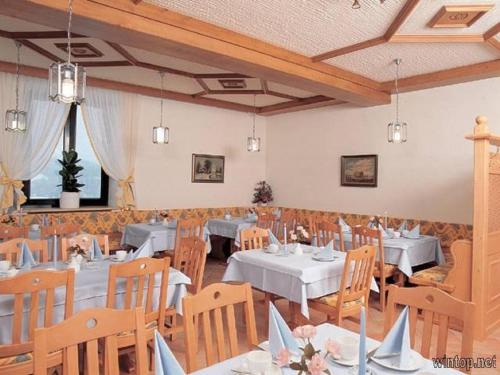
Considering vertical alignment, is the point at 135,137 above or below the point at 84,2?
below

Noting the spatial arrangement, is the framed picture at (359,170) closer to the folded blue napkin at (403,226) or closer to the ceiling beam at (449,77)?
the folded blue napkin at (403,226)

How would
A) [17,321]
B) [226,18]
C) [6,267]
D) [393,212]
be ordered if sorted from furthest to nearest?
[393,212] → [226,18] → [6,267] → [17,321]

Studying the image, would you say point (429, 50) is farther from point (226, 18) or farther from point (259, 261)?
point (259, 261)

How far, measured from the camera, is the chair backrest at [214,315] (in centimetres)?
170

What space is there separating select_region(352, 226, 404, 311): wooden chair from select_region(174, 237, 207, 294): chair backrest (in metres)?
1.91

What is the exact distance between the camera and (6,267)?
2.74 m

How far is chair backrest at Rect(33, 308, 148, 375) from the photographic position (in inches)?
51.5

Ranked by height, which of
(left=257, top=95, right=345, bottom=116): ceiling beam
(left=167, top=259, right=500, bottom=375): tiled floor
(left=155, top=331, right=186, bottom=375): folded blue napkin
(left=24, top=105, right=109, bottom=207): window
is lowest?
(left=167, top=259, right=500, bottom=375): tiled floor

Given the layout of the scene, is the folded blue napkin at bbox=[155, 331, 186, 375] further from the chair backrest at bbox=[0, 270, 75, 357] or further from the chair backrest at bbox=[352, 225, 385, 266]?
the chair backrest at bbox=[352, 225, 385, 266]

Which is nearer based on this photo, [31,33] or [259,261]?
[259,261]

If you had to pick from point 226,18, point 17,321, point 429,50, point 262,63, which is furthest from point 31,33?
point 429,50

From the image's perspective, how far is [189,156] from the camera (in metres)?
6.93

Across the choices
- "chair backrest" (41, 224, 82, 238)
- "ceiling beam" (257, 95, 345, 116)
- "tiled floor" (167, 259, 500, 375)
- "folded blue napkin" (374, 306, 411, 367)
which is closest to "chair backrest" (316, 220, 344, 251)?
"tiled floor" (167, 259, 500, 375)

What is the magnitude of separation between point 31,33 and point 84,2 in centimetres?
149
